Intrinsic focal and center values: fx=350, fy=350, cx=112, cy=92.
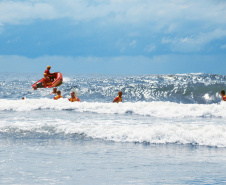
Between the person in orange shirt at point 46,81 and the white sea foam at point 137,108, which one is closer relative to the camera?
the white sea foam at point 137,108

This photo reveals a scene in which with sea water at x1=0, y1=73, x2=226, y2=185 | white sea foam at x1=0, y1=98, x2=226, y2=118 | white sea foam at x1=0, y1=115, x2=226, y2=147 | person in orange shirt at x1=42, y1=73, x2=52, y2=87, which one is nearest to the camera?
→ sea water at x1=0, y1=73, x2=226, y2=185

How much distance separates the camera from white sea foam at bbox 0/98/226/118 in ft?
41.9

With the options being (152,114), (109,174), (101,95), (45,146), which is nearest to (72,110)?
(152,114)

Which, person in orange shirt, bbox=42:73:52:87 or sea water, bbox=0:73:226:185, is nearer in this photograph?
sea water, bbox=0:73:226:185

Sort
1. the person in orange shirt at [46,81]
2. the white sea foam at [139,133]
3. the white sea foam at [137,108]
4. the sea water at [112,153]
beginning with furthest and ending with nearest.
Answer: the person in orange shirt at [46,81]
the white sea foam at [137,108]
the white sea foam at [139,133]
the sea water at [112,153]

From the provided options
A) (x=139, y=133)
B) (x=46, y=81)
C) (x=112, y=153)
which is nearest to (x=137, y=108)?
(x=139, y=133)

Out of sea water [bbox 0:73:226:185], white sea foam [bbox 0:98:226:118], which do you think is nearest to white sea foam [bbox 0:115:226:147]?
sea water [bbox 0:73:226:185]

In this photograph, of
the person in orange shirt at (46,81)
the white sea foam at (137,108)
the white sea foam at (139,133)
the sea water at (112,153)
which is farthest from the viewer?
the person in orange shirt at (46,81)

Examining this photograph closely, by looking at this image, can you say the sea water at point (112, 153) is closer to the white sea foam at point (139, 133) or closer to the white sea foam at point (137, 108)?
the white sea foam at point (139, 133)

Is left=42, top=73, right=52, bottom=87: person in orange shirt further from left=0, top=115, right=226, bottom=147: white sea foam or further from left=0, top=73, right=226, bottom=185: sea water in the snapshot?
left=0, top=115, right=226, bottom=147: white sea foam

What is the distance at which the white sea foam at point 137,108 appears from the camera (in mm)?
12766

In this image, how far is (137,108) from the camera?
13.6 meters

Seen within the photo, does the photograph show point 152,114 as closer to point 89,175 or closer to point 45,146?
point 45,146

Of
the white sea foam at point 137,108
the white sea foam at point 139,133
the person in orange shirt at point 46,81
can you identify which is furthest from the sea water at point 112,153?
the person in orange shirt at point 46,81
